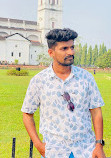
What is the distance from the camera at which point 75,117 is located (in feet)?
6.71

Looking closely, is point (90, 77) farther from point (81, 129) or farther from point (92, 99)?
point (81, 129)

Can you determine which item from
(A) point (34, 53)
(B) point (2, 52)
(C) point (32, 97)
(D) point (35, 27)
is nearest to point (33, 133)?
(C) point (32, 97)

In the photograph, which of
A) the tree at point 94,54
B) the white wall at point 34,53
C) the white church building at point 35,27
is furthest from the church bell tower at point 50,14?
the tree at point 94,54

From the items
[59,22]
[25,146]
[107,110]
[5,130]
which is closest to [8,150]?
[25,146]

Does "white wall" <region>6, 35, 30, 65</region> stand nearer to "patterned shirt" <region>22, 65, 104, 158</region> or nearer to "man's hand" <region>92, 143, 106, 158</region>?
"patterned shirt" <region>22, 65, 104, 158</region>

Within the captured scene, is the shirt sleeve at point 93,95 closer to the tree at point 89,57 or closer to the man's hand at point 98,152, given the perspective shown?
the man's hand at point 98,152

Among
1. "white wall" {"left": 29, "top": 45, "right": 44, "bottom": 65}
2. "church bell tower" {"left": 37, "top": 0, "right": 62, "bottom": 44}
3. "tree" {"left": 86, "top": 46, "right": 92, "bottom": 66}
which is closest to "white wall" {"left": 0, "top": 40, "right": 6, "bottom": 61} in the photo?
"white wall" {"left": 29, "top": 45, "right": 44, "bottom": 65}

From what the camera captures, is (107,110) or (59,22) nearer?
(107,110)

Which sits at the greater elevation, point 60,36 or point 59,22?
point 59,22

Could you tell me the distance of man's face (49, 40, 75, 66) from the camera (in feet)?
6.93

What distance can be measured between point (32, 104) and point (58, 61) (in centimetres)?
37

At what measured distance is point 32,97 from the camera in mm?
2166

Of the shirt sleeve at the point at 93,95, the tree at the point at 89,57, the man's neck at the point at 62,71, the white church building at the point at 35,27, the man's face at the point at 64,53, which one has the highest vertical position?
the white church building at the point at 35,27

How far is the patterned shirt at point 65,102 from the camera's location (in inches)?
80.3
